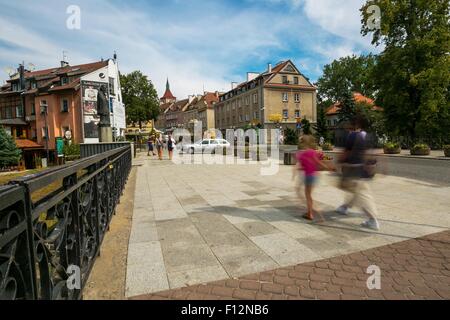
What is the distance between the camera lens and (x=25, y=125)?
42469mm

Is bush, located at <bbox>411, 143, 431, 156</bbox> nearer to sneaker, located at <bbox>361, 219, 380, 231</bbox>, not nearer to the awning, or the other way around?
sneaker, located at <bbox>361, 219, 380, 231</bbox>

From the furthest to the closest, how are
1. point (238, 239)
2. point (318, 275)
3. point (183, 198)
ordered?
point (183, 198) < point (238, 239) < point (318, 275)

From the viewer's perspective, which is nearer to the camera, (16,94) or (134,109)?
(16,94)

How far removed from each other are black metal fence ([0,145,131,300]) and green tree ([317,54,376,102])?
6504 centimetres

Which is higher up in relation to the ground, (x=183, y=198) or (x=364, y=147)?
(x=364, y=147)

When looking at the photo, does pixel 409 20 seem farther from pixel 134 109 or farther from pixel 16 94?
pixel 16 94

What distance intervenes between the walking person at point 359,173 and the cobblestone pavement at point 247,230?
34 centimetres

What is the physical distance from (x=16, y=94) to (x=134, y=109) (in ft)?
58.0

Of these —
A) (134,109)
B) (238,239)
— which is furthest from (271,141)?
(238,239)

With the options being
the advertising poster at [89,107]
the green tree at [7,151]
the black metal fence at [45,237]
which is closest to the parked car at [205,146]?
the advertising poster at [89,107]

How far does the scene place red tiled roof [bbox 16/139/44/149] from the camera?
38.9 metres

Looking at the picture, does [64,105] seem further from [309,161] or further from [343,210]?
[343,210]

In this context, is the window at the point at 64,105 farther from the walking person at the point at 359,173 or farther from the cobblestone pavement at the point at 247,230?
the walking person at the point at 359,173

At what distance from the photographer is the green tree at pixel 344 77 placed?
6350 centimetres
